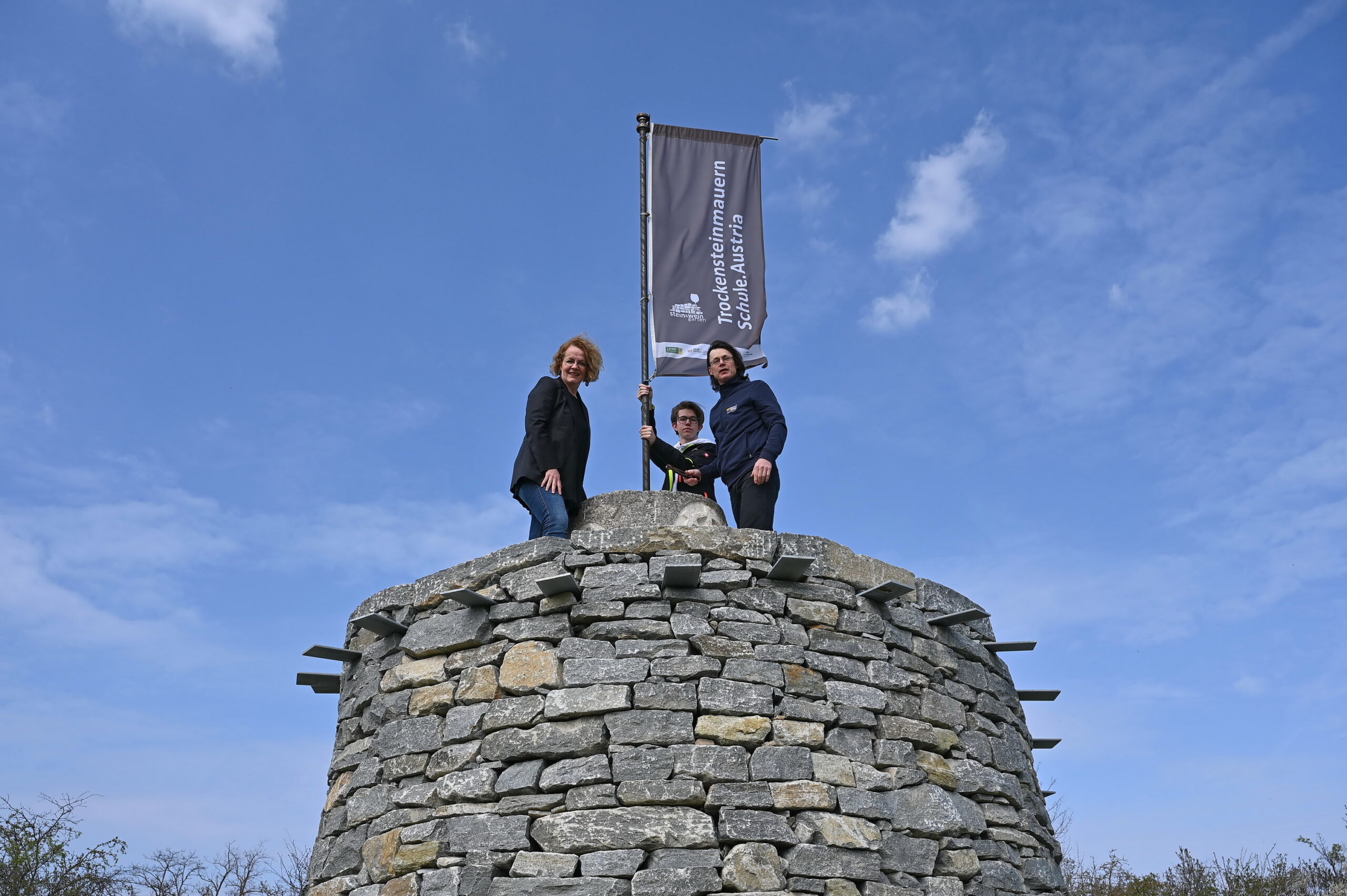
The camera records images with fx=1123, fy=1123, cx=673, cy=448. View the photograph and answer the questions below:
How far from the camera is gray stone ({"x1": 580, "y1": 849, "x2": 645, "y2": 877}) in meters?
4.48

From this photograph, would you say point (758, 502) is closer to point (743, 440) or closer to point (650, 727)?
point (743, 440)

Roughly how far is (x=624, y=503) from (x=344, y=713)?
190cm

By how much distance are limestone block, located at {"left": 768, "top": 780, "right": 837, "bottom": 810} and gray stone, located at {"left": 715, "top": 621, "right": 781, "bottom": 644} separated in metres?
0.65

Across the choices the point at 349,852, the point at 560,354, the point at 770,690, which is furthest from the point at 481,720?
the point at 560,354

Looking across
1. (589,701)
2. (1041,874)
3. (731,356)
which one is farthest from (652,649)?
(1041,874)

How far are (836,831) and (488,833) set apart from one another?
1.46 meters

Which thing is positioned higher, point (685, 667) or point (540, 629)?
point (540, 629)

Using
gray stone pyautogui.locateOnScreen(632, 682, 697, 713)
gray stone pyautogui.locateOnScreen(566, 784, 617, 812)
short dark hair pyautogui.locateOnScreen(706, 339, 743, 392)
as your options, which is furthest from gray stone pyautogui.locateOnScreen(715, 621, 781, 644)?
short dark hair pyautogui.locateOnScreen(706, 339, 743, 392)

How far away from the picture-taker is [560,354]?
6.28 m

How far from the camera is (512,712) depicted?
497 cm

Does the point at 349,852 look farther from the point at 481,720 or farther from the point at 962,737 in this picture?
the point at 962,737

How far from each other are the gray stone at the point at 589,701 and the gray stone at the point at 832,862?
928 millimetres

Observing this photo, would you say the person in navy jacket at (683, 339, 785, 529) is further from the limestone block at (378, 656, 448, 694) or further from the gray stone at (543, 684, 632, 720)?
the limestone block at (378, 656, 448, 694)

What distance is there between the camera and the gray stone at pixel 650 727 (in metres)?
4.76
